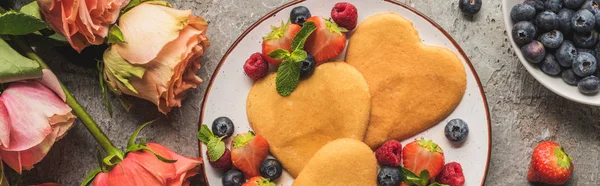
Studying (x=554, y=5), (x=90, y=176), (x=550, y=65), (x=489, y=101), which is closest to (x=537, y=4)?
(x=554, y=5)

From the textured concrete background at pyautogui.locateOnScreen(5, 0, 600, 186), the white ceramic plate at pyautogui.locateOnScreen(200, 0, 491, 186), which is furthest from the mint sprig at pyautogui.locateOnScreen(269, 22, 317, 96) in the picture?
the textured concrete background at pyautogui.locateOnScreen(5, 0, 600, 186)

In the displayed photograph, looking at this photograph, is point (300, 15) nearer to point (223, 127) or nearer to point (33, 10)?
point (223, 127)

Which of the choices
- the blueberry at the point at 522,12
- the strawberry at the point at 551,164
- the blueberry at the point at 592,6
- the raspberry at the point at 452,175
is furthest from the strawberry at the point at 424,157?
the blueberry at the point at 592,6

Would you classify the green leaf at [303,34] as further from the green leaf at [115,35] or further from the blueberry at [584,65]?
the blueberry at [584,65]

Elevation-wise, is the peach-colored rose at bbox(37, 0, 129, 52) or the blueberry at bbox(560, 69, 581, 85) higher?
the peach-colored rose at bbox(37, 0, 129, 52)

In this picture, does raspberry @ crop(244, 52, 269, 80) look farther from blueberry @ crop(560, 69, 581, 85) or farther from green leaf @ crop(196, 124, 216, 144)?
blueberry @ crop(560, 69, 581, 85)

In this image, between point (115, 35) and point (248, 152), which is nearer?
point (115, 35)
